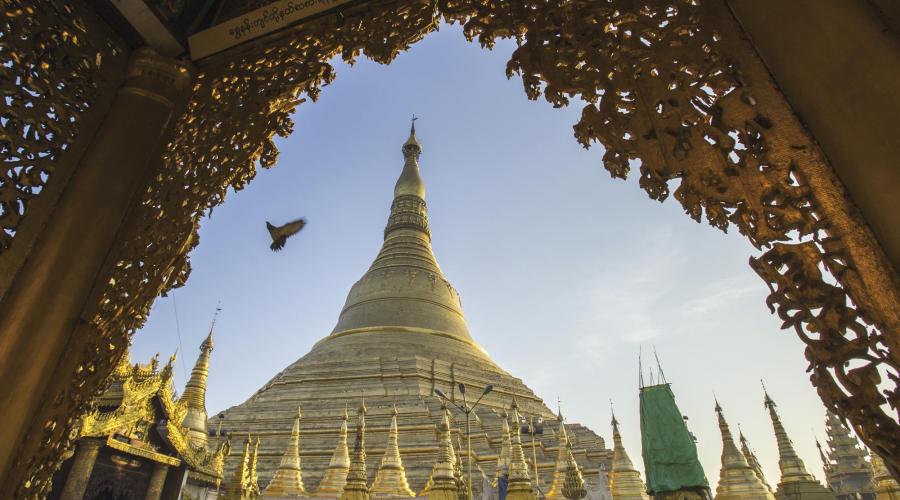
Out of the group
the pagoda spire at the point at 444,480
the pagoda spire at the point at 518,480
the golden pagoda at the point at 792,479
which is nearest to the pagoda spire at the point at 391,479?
the pagoda spire at the point at 444,480

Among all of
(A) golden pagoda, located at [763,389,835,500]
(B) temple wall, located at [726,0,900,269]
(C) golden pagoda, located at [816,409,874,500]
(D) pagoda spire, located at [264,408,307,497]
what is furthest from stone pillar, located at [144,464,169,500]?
(C) golden pagoda, located at [816,409,874,500]

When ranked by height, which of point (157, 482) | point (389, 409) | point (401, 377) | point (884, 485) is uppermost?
point (401, 377)

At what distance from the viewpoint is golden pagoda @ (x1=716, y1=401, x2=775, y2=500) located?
14430 mm

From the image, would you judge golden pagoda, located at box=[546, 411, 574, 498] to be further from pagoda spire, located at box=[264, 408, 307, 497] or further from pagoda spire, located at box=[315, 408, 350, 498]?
pagoda spire, located at box=[264, 408, 307, 497]

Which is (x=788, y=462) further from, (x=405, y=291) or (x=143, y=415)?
(x=405, y=291)

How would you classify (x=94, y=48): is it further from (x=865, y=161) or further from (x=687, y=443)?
(x=687, y=443)

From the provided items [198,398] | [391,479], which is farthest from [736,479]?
[198,398]

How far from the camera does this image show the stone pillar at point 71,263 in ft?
8.38

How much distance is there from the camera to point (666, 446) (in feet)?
51.5

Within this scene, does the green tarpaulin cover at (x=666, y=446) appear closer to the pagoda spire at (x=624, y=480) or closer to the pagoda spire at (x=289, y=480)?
the pagoda spire at (x=624, y=480)

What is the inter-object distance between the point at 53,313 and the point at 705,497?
17000 millimetres

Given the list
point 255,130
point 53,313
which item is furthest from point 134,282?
point 255,130

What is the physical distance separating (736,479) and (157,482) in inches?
587

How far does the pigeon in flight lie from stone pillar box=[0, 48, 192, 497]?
2.37 metres
